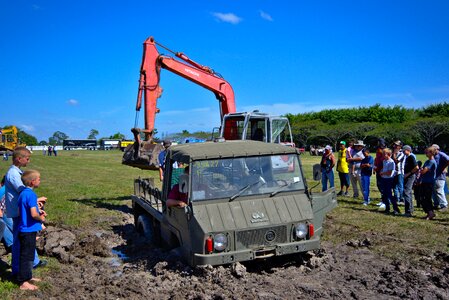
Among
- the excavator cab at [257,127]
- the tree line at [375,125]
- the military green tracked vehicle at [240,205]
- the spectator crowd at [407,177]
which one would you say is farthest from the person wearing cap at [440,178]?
the tree line at [375,125]

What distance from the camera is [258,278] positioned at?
5.96 metres

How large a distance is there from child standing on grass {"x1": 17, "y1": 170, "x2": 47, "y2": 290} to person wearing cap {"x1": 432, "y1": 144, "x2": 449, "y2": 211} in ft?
28.9

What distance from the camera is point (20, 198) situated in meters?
5.84

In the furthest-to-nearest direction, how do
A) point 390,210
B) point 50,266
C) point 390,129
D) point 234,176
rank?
point 390,129, point 390,210, point 50,266, point 234,176

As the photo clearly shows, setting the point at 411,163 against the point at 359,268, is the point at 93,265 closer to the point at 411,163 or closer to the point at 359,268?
the point at 359,268

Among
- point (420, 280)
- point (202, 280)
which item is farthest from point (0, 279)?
point (420, 280)

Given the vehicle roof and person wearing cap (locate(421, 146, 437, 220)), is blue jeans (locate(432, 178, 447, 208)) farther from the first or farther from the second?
the vehicle roof

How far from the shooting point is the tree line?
57.9 m

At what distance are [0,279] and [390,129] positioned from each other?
201 feet

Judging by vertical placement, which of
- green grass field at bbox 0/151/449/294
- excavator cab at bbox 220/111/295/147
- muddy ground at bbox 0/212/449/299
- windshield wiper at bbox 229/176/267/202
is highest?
excavator cab at bbox 220/111/295/147

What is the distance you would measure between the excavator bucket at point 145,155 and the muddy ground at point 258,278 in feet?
17.9

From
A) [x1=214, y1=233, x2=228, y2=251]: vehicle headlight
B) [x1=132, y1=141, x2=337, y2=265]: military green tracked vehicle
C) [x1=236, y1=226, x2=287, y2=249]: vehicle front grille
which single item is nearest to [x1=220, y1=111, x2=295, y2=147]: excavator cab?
[x1=132, y1=141, x2=337, y2=265]: military green tracked vehicle

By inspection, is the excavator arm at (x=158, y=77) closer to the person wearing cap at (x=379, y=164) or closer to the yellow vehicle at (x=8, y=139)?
the person wearing cap at (x=379, y=164)

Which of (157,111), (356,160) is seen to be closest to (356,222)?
(356,160)
